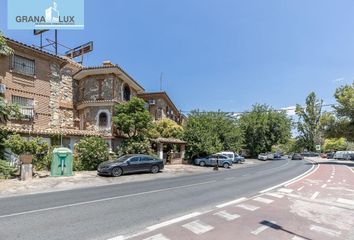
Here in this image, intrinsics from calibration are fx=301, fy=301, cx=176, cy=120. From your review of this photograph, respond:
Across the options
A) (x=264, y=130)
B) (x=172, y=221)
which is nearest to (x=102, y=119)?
(x=172, y=221)

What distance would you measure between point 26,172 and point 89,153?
6413mm

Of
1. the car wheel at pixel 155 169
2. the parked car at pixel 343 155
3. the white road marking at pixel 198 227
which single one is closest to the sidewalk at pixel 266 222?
the white road marking at pixel 198 227

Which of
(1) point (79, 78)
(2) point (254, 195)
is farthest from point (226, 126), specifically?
(2) point (254, 195)

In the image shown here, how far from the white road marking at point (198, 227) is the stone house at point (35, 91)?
17217 millimetres

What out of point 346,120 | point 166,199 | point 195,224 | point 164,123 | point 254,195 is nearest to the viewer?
point 195,224

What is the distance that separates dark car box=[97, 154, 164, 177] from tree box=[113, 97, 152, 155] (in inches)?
142

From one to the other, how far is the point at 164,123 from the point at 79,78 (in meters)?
11.3

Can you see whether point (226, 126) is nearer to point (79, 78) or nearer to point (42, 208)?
point (79, 78)

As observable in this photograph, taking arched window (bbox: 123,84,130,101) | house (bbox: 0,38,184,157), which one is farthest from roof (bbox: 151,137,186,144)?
arched window (bbox: 123,84,130,101)

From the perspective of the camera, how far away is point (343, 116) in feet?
149

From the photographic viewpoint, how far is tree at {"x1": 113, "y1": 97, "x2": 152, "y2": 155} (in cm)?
2691

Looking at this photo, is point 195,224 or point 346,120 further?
point 346,120

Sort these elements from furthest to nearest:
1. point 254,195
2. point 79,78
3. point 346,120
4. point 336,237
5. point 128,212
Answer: point 346,120, point 79,78, point 254,195, point 128,212, point 336,237

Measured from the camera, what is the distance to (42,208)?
9.71 metres
